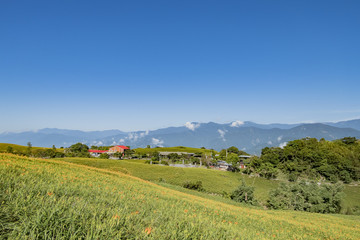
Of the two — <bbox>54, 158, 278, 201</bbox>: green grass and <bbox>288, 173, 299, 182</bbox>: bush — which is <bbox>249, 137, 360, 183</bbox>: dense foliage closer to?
<bbox>288, 173, 299, 182</bbox>: bush

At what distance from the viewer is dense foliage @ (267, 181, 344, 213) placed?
33.3 meters

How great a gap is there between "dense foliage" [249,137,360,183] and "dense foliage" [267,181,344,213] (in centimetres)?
3474

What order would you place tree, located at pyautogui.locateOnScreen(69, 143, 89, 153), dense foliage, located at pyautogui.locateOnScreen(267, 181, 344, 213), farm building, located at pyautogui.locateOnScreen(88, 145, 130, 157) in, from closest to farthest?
1. dense foliage, located at pyautogui.locateOnScreen(267, 181, 344, 213)
2. tree, located at pyautogui.locateOnScreen(69, 143, 89, 153)
3. farm building, located at pyautogui.locateOnScreen(88, 145, 130, 157)

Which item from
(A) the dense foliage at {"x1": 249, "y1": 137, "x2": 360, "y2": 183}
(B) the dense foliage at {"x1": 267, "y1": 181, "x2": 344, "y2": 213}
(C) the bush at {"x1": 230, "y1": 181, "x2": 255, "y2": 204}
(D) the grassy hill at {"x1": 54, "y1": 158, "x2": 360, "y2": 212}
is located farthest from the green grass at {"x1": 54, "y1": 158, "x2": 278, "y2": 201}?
(B) the dense foliage at {"x1": 267, "y1": 181, "x2": 344, "y2": 213}

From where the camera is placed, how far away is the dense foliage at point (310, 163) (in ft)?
228

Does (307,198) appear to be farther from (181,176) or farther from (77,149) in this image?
(77,149)

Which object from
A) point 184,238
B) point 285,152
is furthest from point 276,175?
point 184,238

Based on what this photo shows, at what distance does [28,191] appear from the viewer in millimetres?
4395

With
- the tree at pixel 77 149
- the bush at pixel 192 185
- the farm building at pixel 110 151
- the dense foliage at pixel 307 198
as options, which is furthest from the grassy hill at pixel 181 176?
the farm building at pixel 110 151

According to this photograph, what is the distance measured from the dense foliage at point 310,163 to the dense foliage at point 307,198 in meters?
34.7

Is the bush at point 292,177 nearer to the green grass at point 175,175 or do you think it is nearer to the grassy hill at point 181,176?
the grassy hill at point 181,176

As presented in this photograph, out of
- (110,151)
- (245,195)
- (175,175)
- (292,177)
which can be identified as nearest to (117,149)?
(110,151)

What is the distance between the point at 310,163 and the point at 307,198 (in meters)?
50.9

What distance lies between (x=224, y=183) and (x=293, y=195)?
87.9 ft
